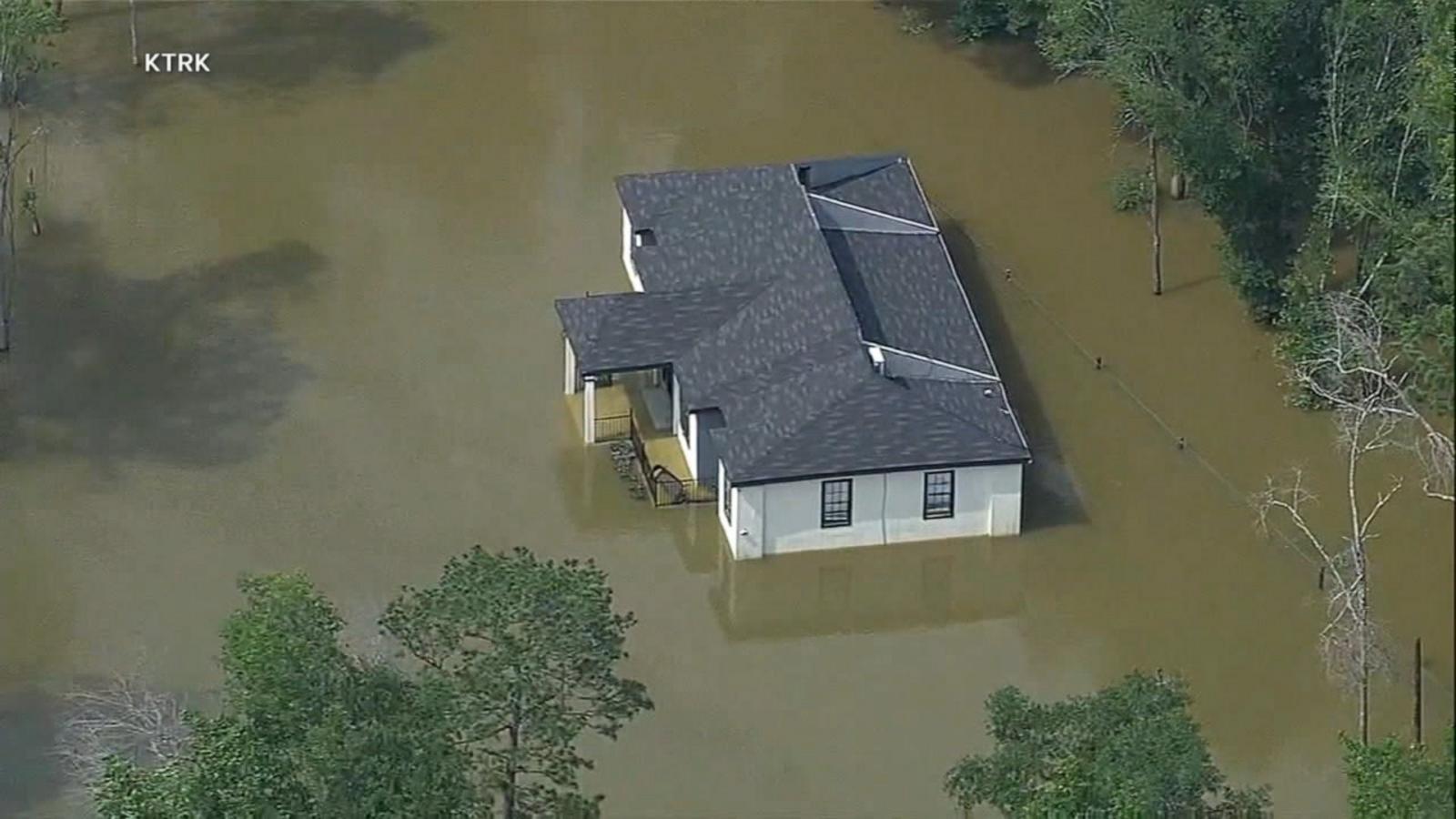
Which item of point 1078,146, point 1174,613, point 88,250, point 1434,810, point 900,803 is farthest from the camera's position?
point 1078,146

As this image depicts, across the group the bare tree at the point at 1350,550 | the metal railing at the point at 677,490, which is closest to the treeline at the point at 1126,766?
the bare tree at the point at 1350,550

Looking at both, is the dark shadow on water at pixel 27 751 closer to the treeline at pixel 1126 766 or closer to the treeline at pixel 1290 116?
the treeline at pixel 1126 766

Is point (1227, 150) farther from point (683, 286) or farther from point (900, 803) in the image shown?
point (900, 803)

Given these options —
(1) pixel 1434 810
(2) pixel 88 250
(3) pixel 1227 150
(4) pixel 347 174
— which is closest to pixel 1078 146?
(3) pixel 1227 150

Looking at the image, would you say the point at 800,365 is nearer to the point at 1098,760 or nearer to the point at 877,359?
the point at 877,359

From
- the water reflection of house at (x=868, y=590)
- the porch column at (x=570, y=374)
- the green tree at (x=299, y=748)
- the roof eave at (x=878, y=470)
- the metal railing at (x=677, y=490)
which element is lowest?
the water reflection of house at (x=868, y=590)

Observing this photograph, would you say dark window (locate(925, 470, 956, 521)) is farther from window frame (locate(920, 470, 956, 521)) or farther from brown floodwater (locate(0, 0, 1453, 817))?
brown floodwater (locate(0, 0, 1453, 817))
